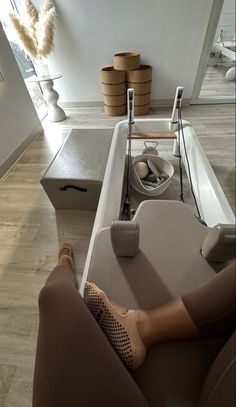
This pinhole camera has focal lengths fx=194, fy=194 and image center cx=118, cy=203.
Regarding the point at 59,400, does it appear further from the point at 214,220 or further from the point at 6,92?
the point at 6,92

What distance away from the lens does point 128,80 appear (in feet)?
6.45

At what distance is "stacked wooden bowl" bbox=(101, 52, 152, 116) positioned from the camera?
187cm

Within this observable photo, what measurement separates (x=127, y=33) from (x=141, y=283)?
2.33m

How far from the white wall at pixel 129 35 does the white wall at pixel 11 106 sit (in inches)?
25.6

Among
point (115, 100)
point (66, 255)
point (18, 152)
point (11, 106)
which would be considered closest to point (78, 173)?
point (66, 255)

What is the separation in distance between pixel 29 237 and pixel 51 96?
1602 millimetres

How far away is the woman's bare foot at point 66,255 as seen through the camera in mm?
885

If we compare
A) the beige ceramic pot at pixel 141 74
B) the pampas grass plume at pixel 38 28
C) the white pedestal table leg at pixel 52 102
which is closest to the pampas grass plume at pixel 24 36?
the pampas grass plume at pixel 38 28

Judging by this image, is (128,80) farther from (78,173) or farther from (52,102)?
(78,173)

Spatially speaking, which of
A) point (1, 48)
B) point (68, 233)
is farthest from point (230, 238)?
point (1, 48)

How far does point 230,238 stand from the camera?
47 centimetres

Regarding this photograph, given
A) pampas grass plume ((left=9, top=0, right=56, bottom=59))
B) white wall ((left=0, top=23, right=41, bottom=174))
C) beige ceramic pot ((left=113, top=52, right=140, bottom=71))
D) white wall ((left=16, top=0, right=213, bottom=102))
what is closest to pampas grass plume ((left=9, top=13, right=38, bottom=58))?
pampas grass plume ((left=9, top=0, right=56, bottom=59))

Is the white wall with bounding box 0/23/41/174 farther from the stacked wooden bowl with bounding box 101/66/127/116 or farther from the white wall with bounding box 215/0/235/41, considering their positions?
the white wall with bounding box 215/0/235/41

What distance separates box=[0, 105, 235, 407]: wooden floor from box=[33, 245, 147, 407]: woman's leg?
1.27 ft
